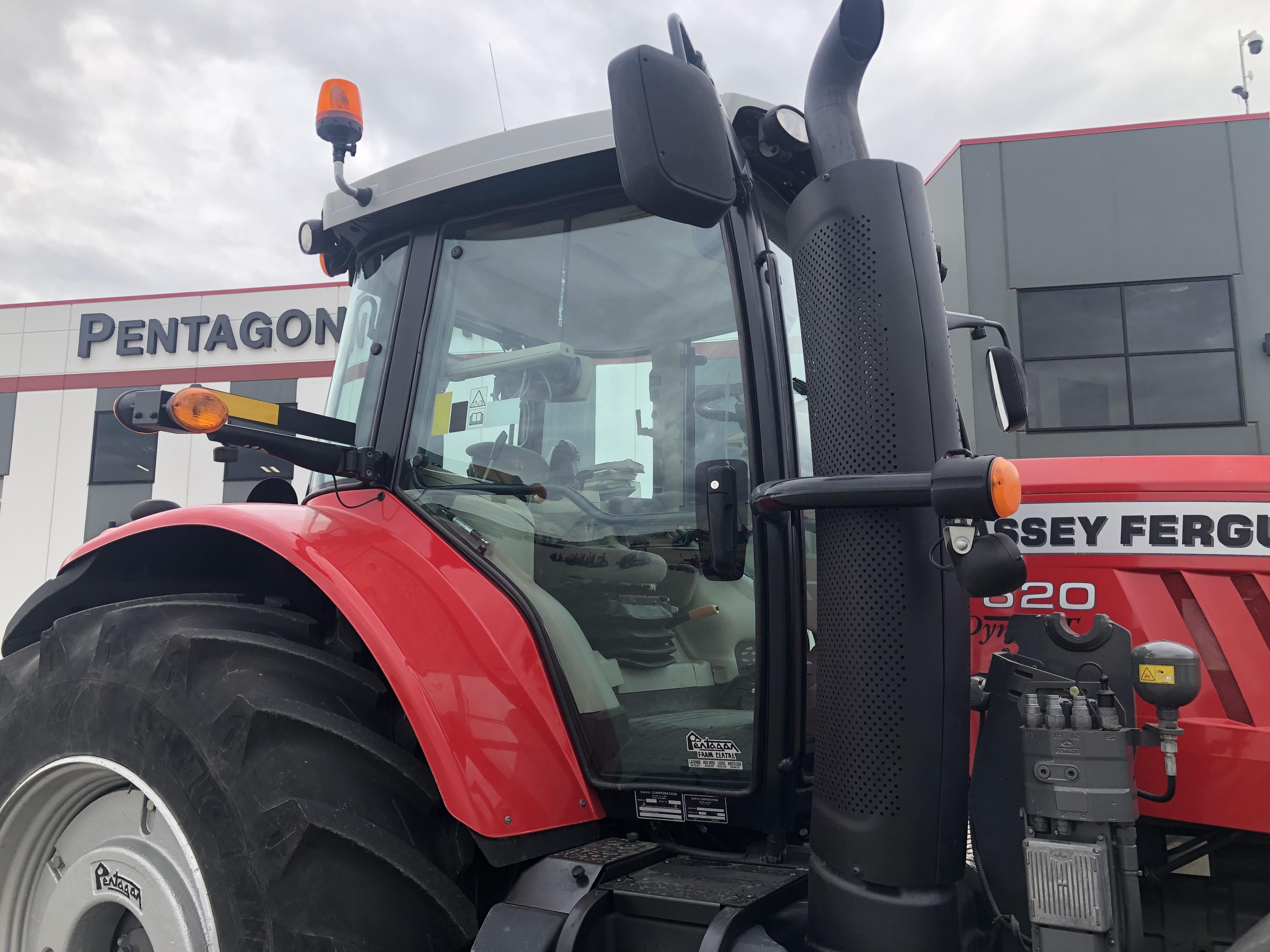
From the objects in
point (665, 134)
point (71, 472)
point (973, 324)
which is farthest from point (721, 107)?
point (71, 472)

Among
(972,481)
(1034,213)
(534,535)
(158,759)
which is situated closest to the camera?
(972,481)

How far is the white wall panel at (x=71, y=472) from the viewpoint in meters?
15.3

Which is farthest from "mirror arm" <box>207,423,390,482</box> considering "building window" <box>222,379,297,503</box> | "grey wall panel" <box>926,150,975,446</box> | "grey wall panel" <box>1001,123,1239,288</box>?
"building window" <box>222,379,297,503</box>

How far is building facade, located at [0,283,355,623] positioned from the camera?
15.0 meters

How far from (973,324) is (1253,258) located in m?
10.7

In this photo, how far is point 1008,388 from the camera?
218cm

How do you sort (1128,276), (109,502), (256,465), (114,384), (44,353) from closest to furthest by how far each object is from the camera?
(1128,276) < (256,465) < (109,502) < (114,384) < (44,353)

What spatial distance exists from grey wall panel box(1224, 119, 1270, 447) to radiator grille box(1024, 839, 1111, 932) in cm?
1120

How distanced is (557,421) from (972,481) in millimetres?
1017

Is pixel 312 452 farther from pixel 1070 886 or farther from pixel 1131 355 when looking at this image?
pixel 1131 355

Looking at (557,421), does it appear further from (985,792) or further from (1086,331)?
(1086,331)

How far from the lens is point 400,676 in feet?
5.70

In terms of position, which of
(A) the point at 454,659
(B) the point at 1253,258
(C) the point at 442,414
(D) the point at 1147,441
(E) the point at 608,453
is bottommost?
(A) the point at 454,659

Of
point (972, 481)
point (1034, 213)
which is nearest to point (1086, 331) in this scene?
point (1034, 213)
